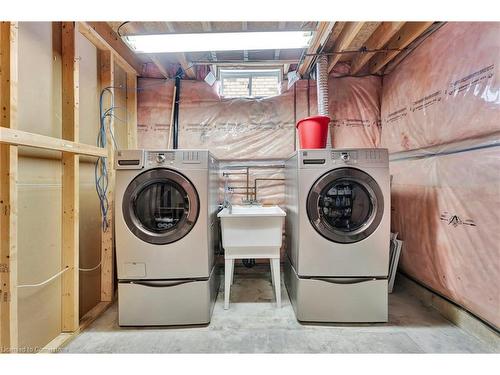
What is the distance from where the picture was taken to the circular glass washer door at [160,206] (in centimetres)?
183

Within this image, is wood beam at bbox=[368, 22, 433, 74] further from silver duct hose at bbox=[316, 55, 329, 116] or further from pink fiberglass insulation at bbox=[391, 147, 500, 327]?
pink fiberglass insulation at bbox=[391, 147, 500, 327]

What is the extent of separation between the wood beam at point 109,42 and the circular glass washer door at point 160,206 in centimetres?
134

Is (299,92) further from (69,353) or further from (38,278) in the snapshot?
(69,353)

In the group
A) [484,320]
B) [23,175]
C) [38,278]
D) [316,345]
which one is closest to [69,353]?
[38,278]

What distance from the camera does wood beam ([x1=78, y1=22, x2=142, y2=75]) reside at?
76.7 inches

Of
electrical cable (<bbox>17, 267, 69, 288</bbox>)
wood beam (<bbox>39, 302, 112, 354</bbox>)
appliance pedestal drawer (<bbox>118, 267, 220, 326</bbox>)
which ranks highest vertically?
electrical cable (<bbox>17, 267, 69, 288</bbox>)

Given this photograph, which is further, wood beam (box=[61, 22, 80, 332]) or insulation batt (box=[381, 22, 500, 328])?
wood beam (box=[61, 22, 80, 332])

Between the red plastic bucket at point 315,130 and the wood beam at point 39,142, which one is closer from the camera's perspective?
the wood beam at point 39,142

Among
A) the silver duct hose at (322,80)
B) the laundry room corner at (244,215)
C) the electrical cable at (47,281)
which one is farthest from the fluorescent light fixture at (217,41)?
the electrical cable at (47,281)

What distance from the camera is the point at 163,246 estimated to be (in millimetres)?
1836

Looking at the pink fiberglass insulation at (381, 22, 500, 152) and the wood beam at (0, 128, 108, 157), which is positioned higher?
the pink fiberglass insulation at (381, 22, 500, 152)

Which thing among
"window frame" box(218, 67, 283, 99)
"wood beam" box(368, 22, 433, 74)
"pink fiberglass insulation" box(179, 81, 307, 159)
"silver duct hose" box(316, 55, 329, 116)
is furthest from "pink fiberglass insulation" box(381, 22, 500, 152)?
"window frame" box(218, 67, 283, 99)

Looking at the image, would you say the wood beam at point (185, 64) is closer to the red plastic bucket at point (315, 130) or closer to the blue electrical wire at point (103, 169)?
the blue electrical wire at point (103, 169)

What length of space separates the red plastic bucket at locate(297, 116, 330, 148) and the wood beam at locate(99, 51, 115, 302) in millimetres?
1947
